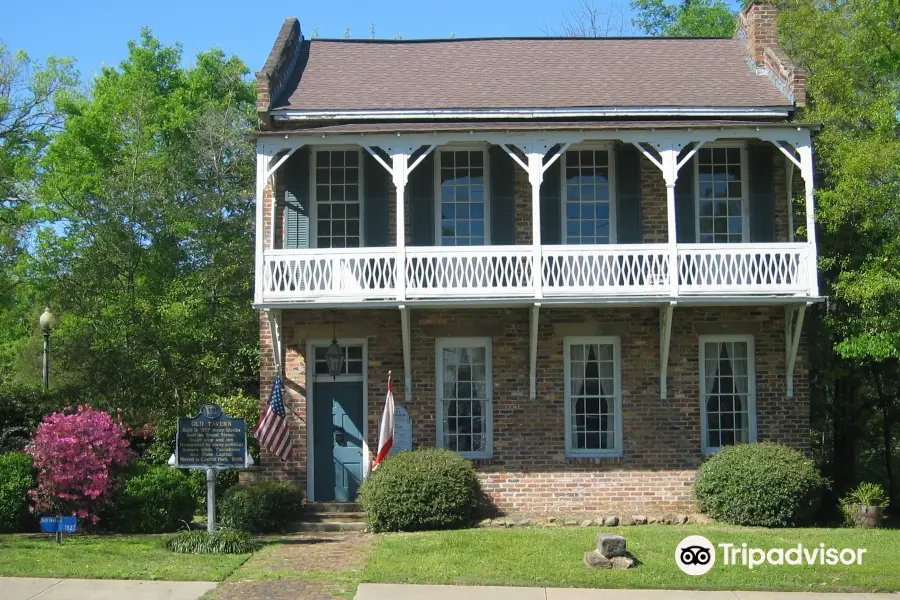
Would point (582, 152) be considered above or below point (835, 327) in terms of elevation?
above

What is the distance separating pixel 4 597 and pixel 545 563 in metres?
6.26

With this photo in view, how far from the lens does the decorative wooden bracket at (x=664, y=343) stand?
16984 mm

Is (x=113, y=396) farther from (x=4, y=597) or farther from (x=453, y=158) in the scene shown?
(x=4, y=597)

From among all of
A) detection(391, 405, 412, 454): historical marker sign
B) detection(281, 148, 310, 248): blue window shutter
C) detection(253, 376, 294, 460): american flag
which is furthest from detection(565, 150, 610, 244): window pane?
detection(253, 376, 294, 460): american flag

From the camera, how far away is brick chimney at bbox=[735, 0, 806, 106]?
19047mm

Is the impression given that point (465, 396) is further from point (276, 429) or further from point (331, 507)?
point (276, 429)

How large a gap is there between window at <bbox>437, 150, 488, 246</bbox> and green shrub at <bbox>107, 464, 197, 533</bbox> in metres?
6.16

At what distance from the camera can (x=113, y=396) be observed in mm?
22656

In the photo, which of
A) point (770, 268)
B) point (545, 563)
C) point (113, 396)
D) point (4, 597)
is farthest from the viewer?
point (113, 396)

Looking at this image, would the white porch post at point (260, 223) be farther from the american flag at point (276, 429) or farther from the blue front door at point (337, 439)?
the blue front door at point (337, 439)

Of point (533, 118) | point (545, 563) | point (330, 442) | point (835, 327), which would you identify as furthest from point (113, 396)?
point (835, 327)

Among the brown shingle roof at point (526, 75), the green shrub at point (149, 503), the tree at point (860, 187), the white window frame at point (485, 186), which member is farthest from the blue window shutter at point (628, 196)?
the green shrub at point (149, 503)

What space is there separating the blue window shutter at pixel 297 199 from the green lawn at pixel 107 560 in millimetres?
5765

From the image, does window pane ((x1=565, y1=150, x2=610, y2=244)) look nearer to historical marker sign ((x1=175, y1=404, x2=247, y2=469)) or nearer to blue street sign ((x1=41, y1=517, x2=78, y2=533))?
historical marker sign ((x1=175, y1=404, x2=247, y2=469))
